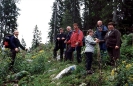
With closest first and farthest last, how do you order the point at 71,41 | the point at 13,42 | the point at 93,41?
the point at 93,41 → the point at 13,42 → the point at 71,41

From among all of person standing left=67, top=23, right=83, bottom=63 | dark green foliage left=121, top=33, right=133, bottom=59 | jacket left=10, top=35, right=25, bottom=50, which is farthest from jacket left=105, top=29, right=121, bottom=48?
jacket left=10, top=35, right=25, bottom=50

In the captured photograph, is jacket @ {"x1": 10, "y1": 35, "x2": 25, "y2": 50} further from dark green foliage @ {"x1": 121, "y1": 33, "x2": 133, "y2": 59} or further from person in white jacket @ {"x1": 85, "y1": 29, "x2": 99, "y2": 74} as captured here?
dark green foliage @ {"x1": 121, "y1": 33, "x2": 133, "y2": 59}

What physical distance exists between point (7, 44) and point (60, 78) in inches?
116

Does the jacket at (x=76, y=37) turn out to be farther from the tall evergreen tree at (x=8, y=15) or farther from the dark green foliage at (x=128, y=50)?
the tall evergreen tree at (x=8, y=15)

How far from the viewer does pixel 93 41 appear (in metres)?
9.60

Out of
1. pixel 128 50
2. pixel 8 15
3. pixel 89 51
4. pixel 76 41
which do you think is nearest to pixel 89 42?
pixel 89 51

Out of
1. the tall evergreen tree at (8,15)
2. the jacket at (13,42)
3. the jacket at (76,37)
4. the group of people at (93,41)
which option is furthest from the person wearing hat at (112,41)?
the tall evergreen tree at (8,15)

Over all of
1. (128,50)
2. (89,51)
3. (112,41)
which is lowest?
(128,50)

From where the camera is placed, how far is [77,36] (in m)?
12.0

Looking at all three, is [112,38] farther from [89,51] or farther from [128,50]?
[128,50]

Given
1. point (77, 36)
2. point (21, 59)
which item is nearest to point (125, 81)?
point (77, 36)

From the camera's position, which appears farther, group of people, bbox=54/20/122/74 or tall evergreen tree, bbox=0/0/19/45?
tall evergreen tree, bbox=0/0/19/45

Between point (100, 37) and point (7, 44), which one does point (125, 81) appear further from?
point (7, 44)

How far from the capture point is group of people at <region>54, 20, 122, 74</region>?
9625 millimetres
